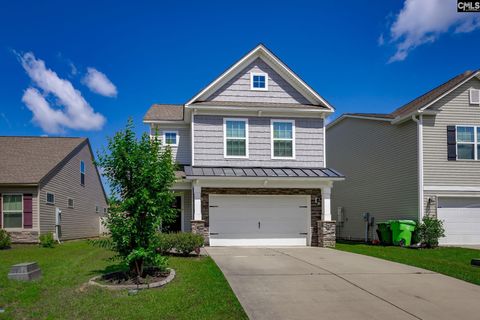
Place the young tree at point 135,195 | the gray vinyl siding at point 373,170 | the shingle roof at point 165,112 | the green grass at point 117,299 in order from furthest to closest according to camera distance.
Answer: the shingle roof at point 165,112, the gray vinyl siding at point 373,170, the young tree at point 135,195, the green grass at point 117,299

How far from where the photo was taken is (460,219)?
1967 cm

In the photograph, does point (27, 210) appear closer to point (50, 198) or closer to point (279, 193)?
point (50, 198)

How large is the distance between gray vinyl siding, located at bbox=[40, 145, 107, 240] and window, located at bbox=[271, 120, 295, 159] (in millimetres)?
11466

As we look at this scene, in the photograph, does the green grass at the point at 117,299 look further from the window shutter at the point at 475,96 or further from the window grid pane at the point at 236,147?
the window shutter at the point at 475,96

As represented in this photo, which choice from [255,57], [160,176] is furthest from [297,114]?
[160,176]

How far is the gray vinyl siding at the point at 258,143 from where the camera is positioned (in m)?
18.6

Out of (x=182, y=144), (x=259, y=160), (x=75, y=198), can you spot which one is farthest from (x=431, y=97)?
(x=75, y=198)

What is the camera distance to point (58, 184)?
23891 millimetres

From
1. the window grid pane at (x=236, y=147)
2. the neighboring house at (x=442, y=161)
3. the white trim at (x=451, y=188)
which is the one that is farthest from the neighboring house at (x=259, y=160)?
the white trim at (x=451, y=188)

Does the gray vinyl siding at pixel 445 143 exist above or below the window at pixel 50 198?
above

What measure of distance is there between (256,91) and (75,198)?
1448 centimetres

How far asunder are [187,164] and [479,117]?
520 inches

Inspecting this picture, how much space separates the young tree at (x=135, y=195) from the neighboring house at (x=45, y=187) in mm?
12633

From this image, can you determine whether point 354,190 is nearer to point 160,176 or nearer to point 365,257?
point 365,257
